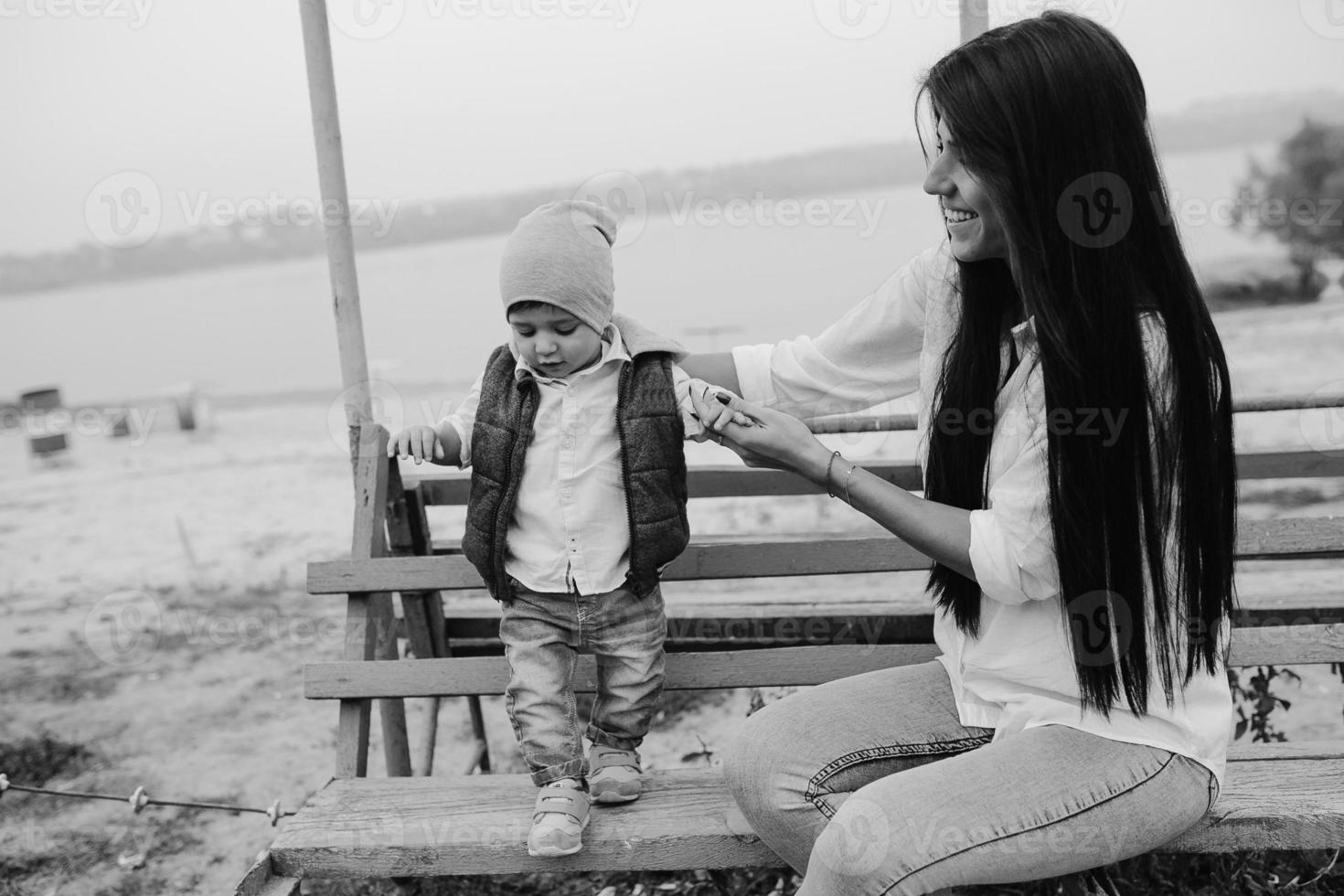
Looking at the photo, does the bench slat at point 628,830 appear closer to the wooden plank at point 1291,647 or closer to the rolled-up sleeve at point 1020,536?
the wooden plank at point 1291,647

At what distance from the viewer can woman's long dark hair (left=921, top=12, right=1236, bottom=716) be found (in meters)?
1.69

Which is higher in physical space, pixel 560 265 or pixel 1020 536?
pixel 560 265

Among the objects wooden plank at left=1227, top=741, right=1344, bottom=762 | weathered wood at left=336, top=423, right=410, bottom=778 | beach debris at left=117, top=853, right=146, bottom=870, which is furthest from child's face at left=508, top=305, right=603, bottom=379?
beach debris at left=117, top=853, right=146, bottom=870

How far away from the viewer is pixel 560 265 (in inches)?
82.3

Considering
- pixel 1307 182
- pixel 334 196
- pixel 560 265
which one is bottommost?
pixel 560 265

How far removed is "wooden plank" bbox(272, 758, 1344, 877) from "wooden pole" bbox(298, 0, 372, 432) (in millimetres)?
1079

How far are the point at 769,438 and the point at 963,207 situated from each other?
0.51 m

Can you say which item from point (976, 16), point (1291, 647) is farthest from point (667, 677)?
point (976, 16)

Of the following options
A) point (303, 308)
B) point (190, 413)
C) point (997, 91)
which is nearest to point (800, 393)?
point (997, 91)

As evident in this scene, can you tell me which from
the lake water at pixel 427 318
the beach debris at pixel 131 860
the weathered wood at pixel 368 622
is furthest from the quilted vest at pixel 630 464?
the lake water at pixel 427 318

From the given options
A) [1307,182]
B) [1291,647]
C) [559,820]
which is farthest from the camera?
[1307,182]

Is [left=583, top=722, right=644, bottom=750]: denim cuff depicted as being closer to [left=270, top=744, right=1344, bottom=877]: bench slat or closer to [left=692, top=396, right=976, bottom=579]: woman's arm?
[left=270, top=744, right=1344, bottom=877]: bench slat

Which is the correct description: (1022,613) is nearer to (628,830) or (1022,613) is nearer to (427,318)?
(628,830)

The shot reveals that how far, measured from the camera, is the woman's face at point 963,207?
5.93 feet
